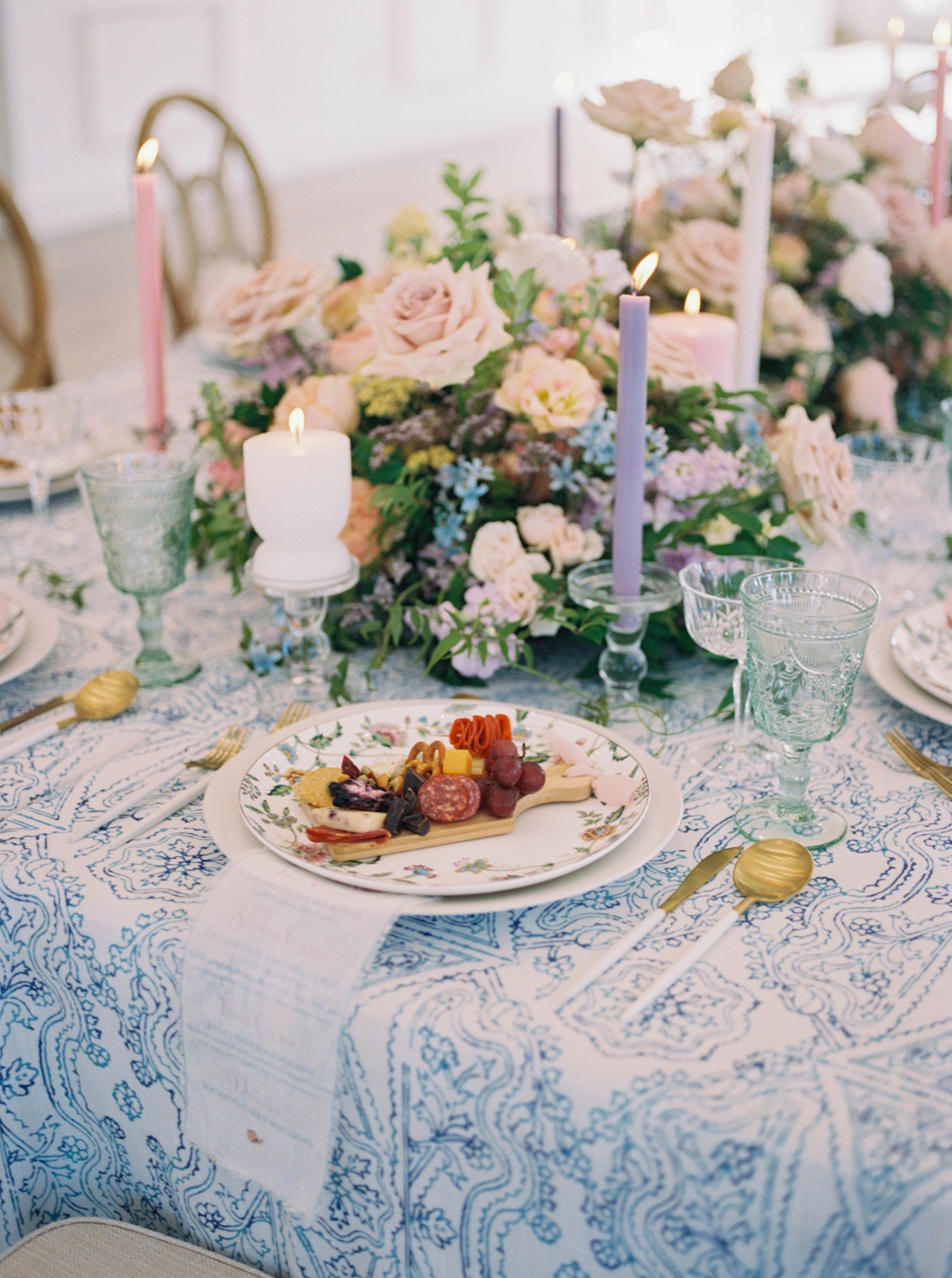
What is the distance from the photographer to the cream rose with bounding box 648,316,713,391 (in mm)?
1196

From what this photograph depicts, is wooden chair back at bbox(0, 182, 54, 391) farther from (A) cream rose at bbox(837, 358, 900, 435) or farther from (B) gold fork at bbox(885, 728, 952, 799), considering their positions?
(B) gold fork at bbox(885, 728, 952, 799)

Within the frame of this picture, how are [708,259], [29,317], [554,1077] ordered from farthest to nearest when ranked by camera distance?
[29,317], [708,259], [554,1077]

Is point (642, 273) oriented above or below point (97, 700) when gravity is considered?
above

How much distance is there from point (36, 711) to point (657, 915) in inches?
23.2

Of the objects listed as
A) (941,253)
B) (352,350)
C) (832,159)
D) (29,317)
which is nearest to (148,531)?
(352,350)

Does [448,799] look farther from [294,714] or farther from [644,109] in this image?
[644,109]

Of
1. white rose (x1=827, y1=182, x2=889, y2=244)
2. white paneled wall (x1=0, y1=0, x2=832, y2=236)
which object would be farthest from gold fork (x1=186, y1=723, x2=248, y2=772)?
white paneled wall (x1=0, y1=0, x2=832, y2=236)

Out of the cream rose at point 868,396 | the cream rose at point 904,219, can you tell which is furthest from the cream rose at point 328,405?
the cream rose at point 904,219

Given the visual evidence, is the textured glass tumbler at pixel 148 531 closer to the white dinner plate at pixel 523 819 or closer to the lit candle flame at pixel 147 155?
the white dinner plate at pixel 523 819

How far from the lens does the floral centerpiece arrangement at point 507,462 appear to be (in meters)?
1.11

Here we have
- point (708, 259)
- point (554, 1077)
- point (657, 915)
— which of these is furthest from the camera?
point (708, 259)

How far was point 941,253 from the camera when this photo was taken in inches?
73.3

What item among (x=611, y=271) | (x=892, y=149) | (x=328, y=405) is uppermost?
(x=892, y=149)

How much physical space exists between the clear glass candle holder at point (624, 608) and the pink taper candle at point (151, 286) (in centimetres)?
54
